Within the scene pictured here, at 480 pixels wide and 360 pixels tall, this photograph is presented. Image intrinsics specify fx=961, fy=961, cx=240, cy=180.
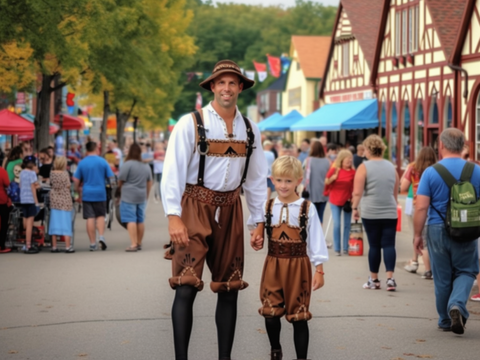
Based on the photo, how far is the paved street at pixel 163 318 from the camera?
7.29 metres

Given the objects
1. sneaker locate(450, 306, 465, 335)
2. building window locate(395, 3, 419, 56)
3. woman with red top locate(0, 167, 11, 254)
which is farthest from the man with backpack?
building window locate(395, 3, 419, 56)

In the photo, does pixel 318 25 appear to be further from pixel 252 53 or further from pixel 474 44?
pixel 474 44

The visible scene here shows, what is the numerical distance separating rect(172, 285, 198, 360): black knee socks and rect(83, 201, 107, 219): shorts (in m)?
9.79

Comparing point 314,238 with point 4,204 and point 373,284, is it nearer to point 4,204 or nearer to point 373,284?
point 373,284

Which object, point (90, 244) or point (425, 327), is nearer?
point (425, 327)

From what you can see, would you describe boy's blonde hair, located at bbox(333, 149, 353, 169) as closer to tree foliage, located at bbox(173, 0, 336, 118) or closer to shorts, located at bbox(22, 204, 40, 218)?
shorts, located at bbox(22, 204, 40, 218)

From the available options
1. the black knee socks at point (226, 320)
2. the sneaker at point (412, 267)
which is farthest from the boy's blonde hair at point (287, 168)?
the sneaker at point (412, 267)

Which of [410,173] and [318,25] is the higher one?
[318,25]

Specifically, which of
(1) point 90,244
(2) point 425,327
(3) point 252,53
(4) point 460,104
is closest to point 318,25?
(3) point 252,53

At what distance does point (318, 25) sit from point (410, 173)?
93688 millimetres

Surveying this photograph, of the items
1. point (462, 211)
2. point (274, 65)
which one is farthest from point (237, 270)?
point (274, 65)

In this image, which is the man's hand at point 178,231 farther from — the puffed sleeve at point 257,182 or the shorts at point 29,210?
the shorts at point 29,210

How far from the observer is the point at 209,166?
610 cm

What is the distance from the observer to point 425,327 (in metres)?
8.39
